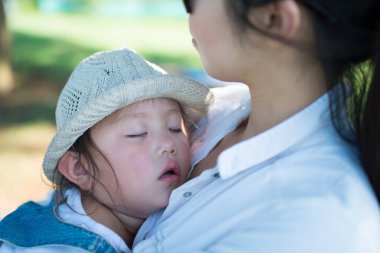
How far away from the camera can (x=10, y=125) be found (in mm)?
6582

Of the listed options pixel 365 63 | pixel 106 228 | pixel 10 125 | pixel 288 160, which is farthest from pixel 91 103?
pixel 10 125

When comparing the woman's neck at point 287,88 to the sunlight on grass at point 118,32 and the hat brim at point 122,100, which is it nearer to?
the hat brim at point 122,100

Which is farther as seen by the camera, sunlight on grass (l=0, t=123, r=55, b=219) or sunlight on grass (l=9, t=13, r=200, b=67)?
sunlight on grass (l=9, t=13, r=200, b=67)

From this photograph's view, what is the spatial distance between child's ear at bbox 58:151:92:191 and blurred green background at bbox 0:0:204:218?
0.57 m

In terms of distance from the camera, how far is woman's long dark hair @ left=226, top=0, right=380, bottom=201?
1.56 meters

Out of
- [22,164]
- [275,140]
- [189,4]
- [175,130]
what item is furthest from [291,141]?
[22,164]

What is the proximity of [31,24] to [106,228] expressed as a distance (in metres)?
11.4

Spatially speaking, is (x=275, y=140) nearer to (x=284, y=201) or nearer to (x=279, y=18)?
(x=284, y=201)

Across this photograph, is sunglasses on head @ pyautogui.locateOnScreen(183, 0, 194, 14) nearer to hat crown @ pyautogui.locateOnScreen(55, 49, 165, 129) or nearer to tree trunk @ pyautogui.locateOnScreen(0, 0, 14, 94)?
hat crown @ pyautogui.locateOnScreen(55, 49, 165, 129)

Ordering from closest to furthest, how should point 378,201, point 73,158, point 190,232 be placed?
point 378,201 → point 190,232 → point 73,158

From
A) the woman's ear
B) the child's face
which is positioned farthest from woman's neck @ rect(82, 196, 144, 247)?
the woman's ear

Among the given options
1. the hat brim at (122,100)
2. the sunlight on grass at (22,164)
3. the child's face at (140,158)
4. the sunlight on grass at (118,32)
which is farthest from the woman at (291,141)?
the sunlight on grass at (118,32)

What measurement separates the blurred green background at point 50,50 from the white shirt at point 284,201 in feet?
3.93

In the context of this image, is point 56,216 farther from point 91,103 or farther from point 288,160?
point 288,160
